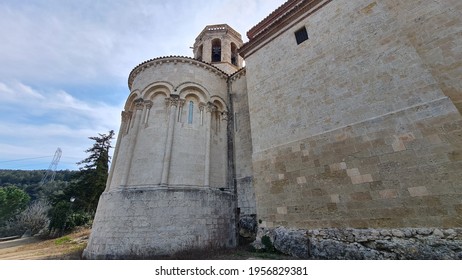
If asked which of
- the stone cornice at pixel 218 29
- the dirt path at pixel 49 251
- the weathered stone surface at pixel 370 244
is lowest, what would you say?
the dirt path at pixel 49 251

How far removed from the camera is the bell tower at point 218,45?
15.5 m

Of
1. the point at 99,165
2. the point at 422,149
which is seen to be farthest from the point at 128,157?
the point at 99,165

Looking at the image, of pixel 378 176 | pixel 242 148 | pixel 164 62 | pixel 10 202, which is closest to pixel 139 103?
pixel 164 62

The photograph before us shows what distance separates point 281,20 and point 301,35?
1401 millimetres

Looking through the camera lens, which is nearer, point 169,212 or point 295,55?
point 169,212

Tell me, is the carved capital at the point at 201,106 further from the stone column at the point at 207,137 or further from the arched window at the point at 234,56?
the arched window at the point at 234,56

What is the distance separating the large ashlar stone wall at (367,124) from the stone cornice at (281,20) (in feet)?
1.55

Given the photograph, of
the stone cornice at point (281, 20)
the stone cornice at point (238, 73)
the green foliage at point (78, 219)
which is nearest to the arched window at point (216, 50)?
the stone cornice at point (238, 73)

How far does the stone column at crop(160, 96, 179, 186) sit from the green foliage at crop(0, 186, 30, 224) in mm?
36421

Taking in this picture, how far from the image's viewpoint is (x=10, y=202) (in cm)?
2850

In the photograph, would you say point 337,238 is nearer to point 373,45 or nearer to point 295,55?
point 373,45

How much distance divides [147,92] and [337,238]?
9883 millimetres

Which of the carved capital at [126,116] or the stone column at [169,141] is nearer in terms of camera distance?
the stone column at [169,141]

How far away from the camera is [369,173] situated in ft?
17.1
